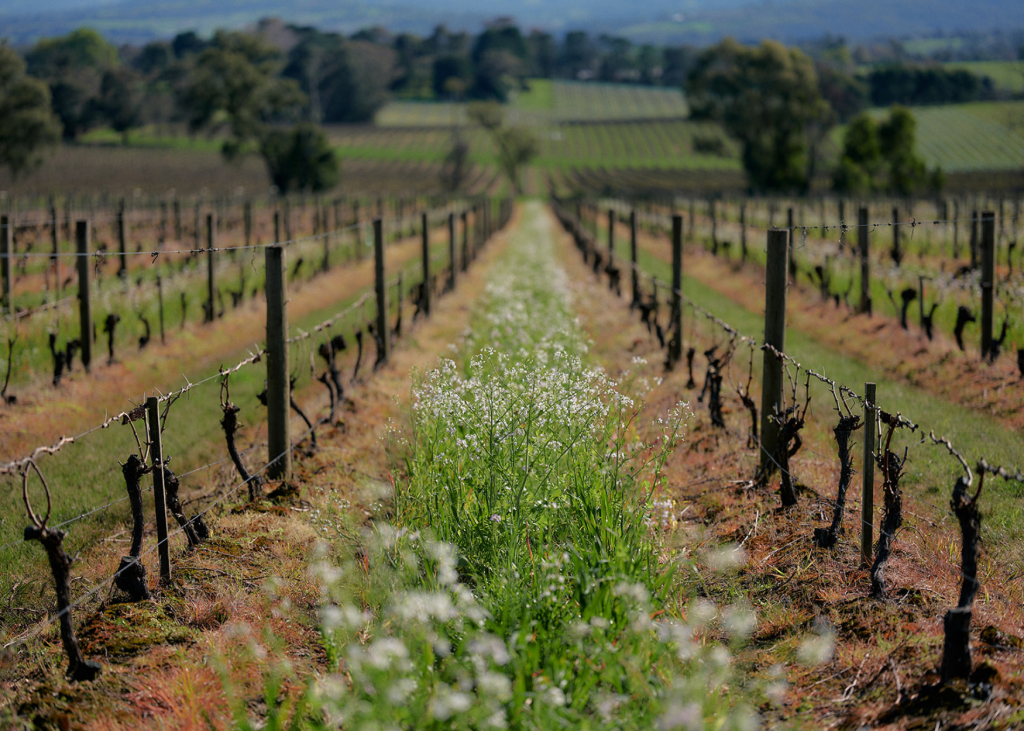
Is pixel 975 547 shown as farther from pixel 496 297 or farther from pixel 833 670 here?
pixel 496 297

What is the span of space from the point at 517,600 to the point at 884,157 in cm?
6739

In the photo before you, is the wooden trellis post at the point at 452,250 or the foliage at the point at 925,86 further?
the foliage at the point at 925,86

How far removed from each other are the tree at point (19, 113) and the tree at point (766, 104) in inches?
1783

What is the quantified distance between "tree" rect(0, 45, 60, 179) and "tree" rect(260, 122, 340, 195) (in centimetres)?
1982

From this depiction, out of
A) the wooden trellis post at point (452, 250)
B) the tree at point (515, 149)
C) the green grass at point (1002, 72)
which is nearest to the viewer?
the wooden trellis post at point (452, 250)

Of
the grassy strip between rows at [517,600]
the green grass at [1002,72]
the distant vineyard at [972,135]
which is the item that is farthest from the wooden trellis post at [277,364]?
the green grass at [1002,72]

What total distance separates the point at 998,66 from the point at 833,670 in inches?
6069

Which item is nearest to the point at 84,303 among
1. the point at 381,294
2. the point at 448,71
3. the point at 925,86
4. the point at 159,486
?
the point at 381,294

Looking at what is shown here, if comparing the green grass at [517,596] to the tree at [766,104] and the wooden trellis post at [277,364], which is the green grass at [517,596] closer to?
the wooden trellis post at [277,364]

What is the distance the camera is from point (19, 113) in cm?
4403

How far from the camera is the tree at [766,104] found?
65125 mm

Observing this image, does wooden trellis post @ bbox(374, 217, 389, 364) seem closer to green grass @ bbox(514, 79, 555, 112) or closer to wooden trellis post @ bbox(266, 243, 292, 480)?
wooden trellis post @ bbox(266, 243, 292, 480)

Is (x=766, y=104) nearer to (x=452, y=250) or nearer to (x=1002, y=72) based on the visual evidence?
(x=452, y=250)

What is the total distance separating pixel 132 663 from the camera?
4191 millimetres
